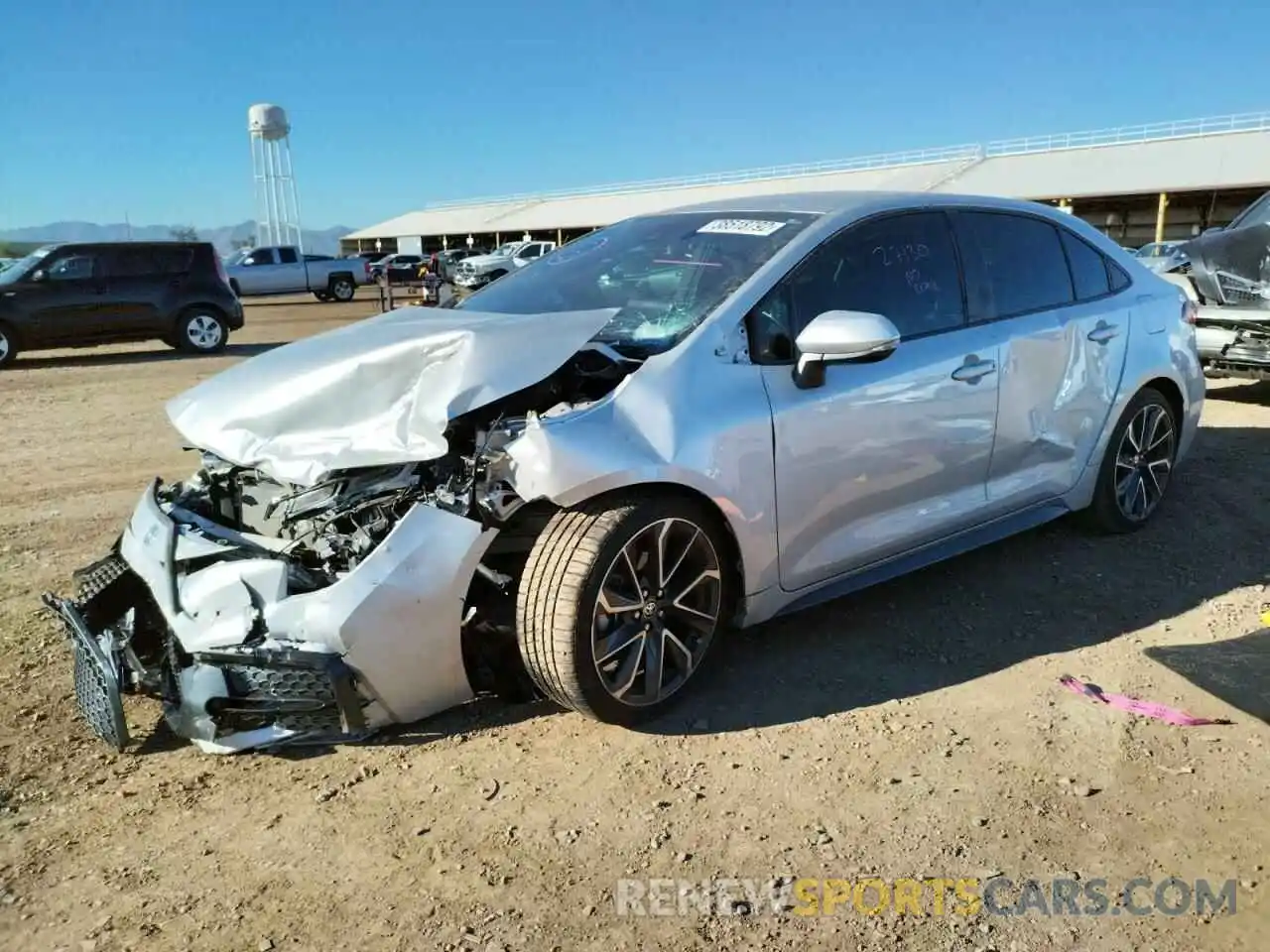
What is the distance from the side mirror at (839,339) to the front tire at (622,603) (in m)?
0.63

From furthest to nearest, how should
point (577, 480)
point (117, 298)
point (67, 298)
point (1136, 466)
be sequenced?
point (117, 298)
point (67, 298)
point (1136, 466)
point (577, 480)

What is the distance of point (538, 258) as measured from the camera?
459cm

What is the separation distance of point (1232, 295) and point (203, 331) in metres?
13.2

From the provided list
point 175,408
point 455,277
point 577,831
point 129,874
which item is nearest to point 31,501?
point 175,408

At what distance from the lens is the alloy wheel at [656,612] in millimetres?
3070

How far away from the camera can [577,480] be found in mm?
2939

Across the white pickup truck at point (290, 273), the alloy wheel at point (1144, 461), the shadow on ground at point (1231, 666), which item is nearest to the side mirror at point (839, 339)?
the shadow on ground at point (1231, 666)

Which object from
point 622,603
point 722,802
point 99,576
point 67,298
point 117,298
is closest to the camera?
point 722,802

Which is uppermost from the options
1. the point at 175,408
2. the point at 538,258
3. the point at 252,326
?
the point at 538,258

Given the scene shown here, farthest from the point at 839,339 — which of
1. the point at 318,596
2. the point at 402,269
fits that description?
the point at 402,269

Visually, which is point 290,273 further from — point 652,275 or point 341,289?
point 652,275

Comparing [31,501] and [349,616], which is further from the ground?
[349,616]

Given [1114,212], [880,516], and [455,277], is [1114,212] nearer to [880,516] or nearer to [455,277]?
[455,277]

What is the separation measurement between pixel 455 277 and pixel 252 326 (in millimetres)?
13083
